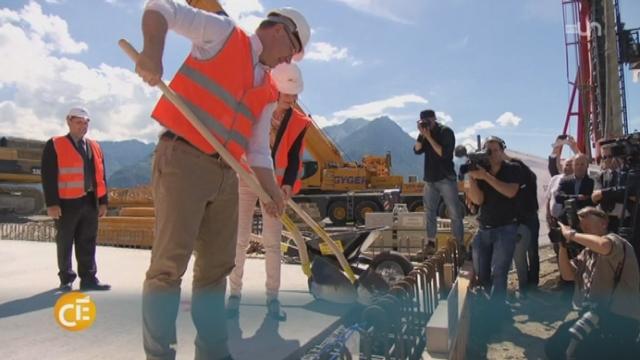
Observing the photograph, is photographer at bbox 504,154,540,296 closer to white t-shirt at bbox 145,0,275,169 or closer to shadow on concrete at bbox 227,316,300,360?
shadow on concrete at bbox 227,316,300,360

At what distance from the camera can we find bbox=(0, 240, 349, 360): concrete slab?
7.87ft

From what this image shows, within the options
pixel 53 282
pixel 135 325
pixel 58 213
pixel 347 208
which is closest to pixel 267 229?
pixel 135 325

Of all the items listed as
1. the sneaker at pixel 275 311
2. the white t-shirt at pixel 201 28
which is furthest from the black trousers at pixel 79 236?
the white t-shirt at pixel 201 28

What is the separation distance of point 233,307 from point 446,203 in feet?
8.42

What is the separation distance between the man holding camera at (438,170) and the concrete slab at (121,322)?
5.17 ft

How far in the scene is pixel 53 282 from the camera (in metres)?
4.20

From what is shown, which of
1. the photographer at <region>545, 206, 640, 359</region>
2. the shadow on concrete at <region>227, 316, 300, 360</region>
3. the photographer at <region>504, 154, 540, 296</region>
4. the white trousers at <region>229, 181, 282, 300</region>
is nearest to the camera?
the shadow on concrete at <region>227, 316, 300, 360</region>

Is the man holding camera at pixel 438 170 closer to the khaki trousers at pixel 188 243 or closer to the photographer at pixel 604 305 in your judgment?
the photographer at pixel 604 305

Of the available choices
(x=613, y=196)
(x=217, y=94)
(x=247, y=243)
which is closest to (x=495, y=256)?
(x=613, y=196)

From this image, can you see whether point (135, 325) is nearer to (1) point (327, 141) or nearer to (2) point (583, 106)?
(1) point (327, 141)

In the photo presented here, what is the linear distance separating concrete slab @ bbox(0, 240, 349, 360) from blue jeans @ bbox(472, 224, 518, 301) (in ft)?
5.35

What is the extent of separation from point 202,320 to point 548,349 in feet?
7.80

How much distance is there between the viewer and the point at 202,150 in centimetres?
201

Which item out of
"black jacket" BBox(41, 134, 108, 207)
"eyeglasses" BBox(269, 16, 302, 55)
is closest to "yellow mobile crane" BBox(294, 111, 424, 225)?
"black jacket" BBox(41, 134, 108, 207)
